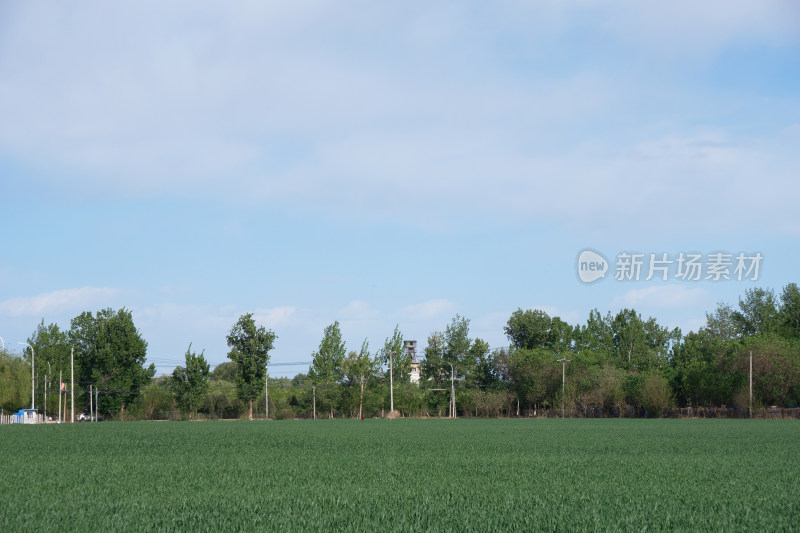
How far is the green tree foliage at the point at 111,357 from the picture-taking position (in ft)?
276

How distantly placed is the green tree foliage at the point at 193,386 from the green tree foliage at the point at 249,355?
12.5ft

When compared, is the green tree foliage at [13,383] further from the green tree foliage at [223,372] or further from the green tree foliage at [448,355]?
the green tree foliage at [223,372]

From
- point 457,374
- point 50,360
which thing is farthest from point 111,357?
point 457,374

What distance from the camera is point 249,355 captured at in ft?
297

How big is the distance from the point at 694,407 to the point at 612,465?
230 ft

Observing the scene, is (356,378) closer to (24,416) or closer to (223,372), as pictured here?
(24,416)

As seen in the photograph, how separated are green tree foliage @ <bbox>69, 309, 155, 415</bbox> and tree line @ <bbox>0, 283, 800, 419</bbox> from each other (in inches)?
4.9

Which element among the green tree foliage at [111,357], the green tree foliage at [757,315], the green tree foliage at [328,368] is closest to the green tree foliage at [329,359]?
the green tree foliage at [328,368]

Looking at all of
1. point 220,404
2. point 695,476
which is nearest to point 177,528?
point 695,476

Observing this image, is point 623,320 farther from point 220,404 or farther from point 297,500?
point 297,500

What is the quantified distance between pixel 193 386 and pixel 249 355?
7.58 m

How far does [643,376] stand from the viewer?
8019 centimetres

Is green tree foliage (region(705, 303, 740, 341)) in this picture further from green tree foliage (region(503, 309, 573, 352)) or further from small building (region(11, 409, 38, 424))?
small building (region(11, 409, 38, 424))

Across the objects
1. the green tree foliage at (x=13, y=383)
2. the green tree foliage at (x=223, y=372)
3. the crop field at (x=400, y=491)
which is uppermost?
the crop field at (x=400, y=491)
